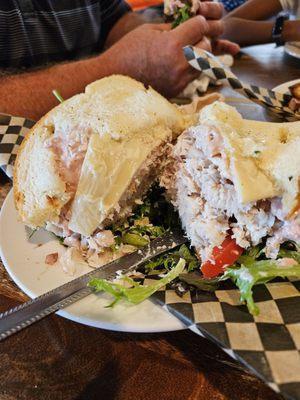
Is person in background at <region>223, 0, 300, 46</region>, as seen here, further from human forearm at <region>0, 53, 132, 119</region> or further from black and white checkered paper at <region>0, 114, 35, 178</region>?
black and white checkered paper at <region>0, 114, 35, 178</region>

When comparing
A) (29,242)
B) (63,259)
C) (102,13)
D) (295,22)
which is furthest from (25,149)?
(295,22)

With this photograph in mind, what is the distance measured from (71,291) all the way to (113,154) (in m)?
0.43

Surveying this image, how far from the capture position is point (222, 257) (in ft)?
3.50

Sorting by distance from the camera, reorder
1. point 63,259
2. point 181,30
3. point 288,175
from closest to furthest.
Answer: point 288,175 < point 63,259 < point 181,30

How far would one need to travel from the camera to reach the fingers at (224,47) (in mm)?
2787

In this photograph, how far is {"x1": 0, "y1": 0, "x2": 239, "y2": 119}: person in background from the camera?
2248mm

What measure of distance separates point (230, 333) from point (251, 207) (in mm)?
335

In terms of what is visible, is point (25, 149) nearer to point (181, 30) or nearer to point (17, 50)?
point (181, 30)

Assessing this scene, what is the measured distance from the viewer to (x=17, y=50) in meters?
2.60

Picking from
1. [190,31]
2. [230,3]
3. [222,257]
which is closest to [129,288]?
[222,257]

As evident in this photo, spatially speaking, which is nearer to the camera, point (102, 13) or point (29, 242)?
point (29, 242)

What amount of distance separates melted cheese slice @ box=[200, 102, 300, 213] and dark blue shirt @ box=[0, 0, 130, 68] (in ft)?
6.45

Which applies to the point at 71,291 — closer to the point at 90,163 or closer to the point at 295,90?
the point at 90,163

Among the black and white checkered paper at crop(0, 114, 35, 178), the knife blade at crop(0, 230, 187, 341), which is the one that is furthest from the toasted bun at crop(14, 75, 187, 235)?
the black and white checkered paper at crop(0, 114, 35, 178)
